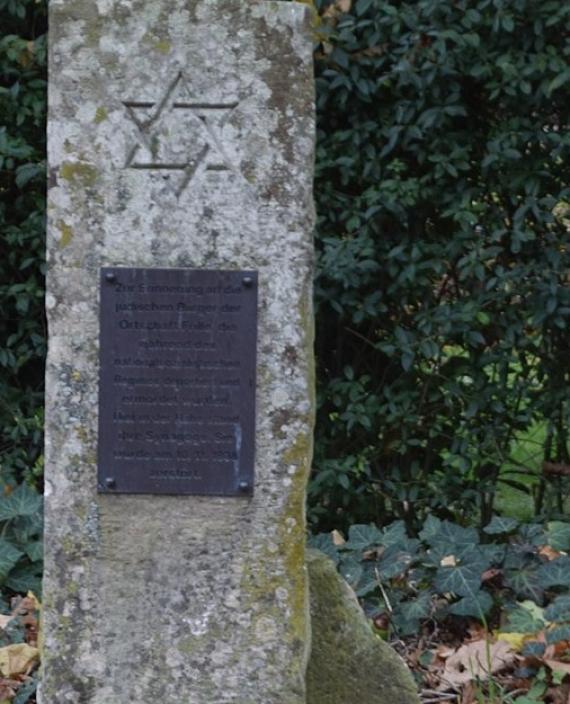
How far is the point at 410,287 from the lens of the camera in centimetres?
551

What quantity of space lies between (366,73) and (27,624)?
2.55 m

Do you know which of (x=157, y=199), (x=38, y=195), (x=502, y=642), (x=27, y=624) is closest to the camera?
(x=157, y=199)

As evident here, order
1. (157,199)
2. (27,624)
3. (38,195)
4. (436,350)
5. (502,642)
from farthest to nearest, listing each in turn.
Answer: (38,195)
(436,350)
(27,624)
(502,642)
(157,199)

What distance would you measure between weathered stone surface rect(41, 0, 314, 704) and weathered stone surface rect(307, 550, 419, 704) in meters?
0.39

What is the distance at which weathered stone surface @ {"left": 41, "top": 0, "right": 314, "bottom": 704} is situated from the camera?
3.25 m

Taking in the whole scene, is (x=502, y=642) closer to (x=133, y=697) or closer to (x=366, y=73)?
(x=133, y=697)

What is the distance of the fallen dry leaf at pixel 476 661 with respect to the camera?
14.0ft

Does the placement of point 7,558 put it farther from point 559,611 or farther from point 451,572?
point 559,611

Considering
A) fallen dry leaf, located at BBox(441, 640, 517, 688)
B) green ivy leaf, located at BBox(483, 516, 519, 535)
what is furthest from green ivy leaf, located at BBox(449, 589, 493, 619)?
green ivy leaf, located at BBox(483, 516, 519, 535)

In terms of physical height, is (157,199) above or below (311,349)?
above

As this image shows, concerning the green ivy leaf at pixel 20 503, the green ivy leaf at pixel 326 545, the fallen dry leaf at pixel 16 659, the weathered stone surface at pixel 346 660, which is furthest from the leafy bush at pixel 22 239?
the weathered stone surface at pixel 346 660

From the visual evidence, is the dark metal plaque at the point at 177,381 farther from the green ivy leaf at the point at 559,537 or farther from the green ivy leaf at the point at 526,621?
the green ivy leaf at the point at 559,537

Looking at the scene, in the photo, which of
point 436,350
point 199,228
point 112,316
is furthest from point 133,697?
point 436,350

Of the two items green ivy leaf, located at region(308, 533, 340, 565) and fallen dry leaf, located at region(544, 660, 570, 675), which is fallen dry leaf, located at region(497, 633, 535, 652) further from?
green ivy leaf, located at region(308, 533, 340, 565)
